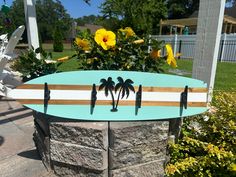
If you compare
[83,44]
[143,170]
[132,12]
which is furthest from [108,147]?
[132,12]

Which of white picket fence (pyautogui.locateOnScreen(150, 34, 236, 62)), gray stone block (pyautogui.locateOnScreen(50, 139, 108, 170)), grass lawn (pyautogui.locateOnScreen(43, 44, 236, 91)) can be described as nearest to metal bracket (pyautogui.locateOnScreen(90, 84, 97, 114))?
gray stone block (pyautogui.locateOnScreen(50, 139, 108, 170))

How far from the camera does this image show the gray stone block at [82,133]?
1.65 m

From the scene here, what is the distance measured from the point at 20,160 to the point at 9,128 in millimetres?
1061

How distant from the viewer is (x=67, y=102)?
1.83 meters

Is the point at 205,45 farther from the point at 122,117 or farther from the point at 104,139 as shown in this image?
the point at 104,139

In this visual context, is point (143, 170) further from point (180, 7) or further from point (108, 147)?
point (180, 7)

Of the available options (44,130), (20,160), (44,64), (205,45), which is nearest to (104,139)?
(44,130)

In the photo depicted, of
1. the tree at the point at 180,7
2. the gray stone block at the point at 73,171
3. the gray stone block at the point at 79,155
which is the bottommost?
the gray stone block at the point at 73,171

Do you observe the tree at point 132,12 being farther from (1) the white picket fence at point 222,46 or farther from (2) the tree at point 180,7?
(2) the tree at point 180,7

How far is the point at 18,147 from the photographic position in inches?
97.3

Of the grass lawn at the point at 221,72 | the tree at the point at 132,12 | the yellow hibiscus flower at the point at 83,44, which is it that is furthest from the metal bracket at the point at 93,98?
the tree at the point at 132,12

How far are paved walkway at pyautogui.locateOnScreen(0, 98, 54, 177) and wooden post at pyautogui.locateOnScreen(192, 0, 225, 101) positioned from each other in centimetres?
178

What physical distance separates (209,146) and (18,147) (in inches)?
76.0

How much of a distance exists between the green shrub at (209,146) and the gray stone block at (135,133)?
0.24m
